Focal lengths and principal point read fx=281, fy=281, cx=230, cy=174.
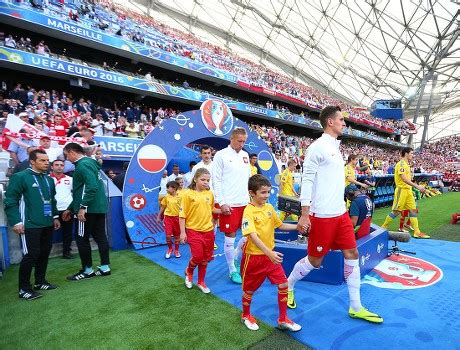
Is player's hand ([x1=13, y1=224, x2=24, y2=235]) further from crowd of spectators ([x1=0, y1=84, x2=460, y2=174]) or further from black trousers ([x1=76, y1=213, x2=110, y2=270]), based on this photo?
crowd of spectators ([x1=0, y1=84, x2=460, y2=174])

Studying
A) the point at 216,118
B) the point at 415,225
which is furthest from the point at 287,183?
the point at 415,225

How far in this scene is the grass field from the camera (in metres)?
2.46

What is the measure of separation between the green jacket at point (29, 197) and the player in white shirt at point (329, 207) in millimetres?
3159

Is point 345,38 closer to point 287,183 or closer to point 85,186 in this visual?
point 287,183

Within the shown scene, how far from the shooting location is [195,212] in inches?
140

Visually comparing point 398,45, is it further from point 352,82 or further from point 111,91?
point 111,91

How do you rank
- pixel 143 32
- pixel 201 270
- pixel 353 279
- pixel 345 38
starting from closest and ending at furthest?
1. pixel 353 279
2. pixel 201 270
3. pixel 143 32
4. pixel 345 38

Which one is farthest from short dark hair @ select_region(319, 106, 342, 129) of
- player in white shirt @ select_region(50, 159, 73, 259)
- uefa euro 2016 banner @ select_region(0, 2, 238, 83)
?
uefa euro 2016 banner @ select_region(0, 2, 238, 83)

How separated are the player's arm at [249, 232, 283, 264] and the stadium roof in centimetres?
3463

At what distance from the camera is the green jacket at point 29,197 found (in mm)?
3277

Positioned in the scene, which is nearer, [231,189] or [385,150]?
[231,189]

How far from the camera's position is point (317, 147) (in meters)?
2.75

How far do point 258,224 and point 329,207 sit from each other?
0.71 metres

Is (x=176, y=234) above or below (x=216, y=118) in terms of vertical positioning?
below
